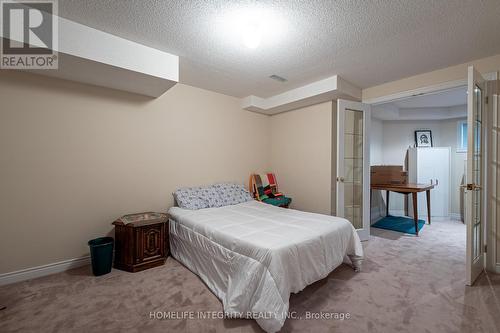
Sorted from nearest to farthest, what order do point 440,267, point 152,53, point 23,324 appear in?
1. point 23,324
2. point 152,53
3. point 440,267

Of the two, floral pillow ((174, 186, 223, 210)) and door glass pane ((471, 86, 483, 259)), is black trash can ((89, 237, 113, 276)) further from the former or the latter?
door glass pane ((471, 86, 483, 259))

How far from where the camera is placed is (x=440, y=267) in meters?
2.57

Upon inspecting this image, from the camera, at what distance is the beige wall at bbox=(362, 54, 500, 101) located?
2.51 meters

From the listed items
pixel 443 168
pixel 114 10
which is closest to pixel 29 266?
pixel 114 10

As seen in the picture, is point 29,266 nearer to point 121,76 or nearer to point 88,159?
point 88,159

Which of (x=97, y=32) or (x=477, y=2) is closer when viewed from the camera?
(x=477, y=2)

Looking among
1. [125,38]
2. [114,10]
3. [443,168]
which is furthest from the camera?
[443,168]

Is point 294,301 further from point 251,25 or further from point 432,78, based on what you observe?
point 432,78

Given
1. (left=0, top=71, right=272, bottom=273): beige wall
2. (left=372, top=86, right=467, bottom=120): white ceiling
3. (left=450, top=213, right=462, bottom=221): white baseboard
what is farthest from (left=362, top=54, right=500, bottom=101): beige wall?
(left=450, top=213, right=462, bottom=221): white baseboard

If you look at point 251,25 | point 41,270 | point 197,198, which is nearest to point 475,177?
point 251,25

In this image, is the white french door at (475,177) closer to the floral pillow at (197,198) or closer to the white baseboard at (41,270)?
the floral pillow at (197,198)

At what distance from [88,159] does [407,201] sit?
6141 mm

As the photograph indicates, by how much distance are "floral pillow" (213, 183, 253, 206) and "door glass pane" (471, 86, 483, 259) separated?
2731 millimetres

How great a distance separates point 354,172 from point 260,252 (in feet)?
8.41
